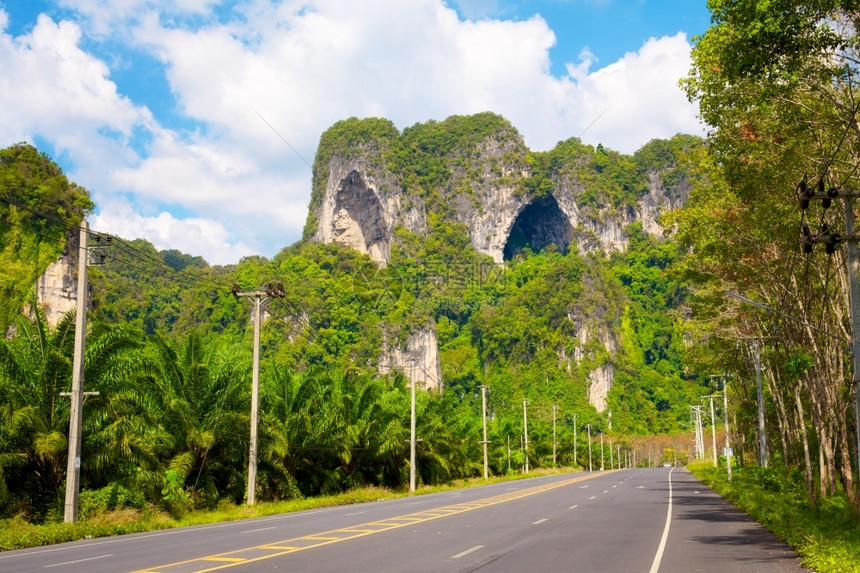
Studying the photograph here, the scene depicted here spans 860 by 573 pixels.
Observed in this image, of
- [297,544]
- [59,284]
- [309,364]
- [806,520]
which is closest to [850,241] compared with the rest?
[806,520]

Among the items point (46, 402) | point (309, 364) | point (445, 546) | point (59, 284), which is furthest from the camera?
point (59, 284)

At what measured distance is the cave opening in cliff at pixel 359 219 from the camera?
19000cm

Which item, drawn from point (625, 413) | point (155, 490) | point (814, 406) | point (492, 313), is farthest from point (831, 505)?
point (492, 313)

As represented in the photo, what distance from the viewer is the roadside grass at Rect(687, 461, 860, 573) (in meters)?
12.4

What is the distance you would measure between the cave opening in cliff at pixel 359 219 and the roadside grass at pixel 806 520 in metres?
160

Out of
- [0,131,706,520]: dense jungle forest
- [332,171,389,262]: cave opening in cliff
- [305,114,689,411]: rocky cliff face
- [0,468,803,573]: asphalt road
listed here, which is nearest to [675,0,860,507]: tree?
[0,131,706,520]: dense jungle forest

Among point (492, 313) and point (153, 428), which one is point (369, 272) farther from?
point (153, 428)

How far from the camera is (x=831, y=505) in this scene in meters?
21.2

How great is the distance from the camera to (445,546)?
15.6m

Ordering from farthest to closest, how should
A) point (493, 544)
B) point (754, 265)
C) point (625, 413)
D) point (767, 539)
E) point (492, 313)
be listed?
point (492, 313) < point (625, 413) < point (754, 265) < point (767, 539) < point (493, 544)

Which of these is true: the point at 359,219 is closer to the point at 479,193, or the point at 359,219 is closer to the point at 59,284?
the point at 479,193

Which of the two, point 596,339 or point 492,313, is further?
point 492,313

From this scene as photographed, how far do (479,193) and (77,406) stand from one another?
17636cm

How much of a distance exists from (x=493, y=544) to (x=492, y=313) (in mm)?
158341
